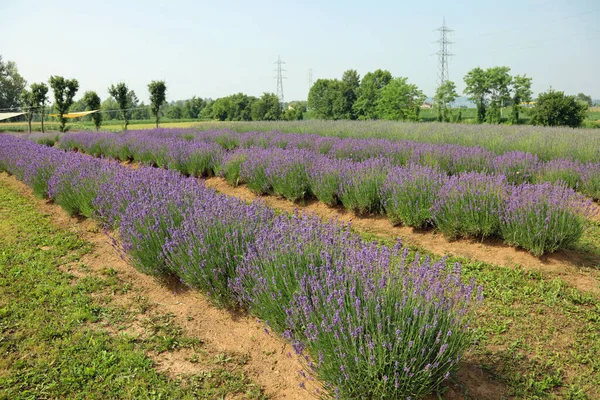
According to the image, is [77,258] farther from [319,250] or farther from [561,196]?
[561,196]

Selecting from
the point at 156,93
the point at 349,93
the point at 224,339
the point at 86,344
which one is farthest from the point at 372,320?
the point at 349,93

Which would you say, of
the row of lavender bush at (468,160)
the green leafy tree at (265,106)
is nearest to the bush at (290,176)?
the row of lavender bush at (468,160)

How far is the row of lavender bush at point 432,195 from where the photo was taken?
3.59m

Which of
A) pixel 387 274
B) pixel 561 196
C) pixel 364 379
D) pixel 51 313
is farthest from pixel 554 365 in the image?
pixel 51 313

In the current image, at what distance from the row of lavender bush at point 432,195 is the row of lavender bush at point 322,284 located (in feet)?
4.18

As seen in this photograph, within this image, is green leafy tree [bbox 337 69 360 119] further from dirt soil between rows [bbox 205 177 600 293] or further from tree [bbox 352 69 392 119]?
dirt soil between rows [bbox 205 177 600 293]

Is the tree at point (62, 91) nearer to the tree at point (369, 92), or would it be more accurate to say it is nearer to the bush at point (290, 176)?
the bush at point (290, 176)

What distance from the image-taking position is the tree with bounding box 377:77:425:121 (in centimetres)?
4541

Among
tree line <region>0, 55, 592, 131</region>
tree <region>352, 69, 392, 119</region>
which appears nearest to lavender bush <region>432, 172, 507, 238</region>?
tree line <region>0, 55, 592, 131</region>

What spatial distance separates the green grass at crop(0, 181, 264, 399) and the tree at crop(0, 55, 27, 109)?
80.1m

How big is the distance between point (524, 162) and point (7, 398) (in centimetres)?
682

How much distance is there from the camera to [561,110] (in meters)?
28.8

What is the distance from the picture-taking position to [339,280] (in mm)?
2098

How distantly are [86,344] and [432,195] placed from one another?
376cm
